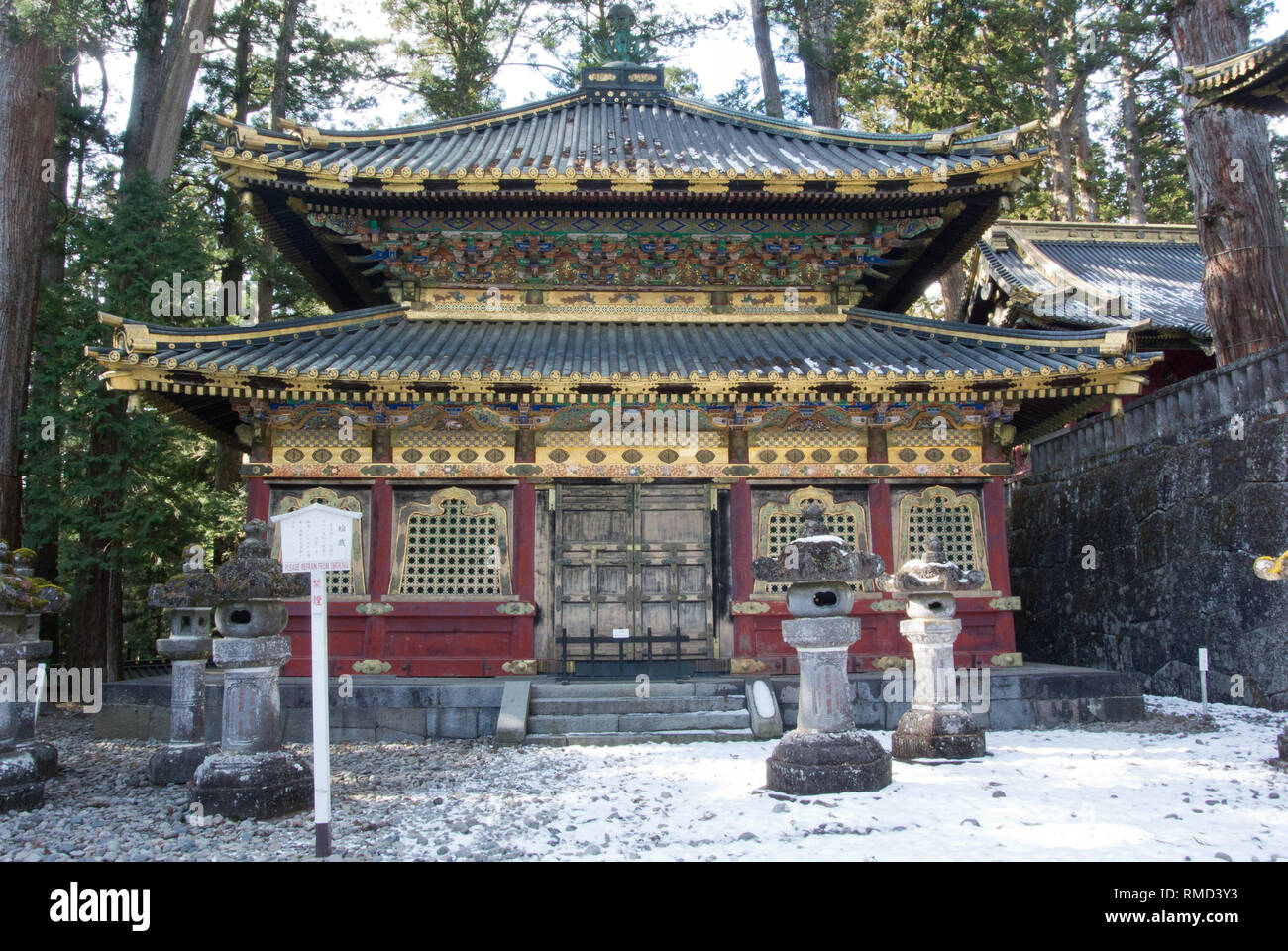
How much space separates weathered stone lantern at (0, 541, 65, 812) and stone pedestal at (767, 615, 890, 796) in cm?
624

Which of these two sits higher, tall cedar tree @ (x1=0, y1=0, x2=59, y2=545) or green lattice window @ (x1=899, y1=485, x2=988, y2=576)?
tall cedar tree @ (x1=0, y1=0, x2=59, y2=545)

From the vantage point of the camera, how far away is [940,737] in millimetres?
8312

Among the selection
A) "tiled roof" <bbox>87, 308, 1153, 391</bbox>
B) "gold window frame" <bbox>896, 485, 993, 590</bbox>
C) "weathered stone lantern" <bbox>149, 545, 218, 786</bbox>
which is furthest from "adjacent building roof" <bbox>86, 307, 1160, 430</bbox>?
"weathered stone lantern" <bbox>149, 545, 218, 786</bbox>

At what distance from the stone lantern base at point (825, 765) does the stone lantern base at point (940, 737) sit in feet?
4.02

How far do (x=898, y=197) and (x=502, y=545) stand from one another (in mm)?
7481

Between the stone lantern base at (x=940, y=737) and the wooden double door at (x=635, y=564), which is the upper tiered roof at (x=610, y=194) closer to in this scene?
the wooden double door at (x=635, y=564)

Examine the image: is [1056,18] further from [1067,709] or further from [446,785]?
[446,785]

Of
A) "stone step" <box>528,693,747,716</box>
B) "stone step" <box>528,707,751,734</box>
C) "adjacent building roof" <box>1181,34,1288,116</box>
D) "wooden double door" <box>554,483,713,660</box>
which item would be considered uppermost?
"adjacent building roof" <box>1181,34,1288,116</box>

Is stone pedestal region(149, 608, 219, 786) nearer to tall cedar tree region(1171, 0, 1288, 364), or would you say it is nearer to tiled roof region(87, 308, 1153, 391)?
tiled roof region(87, 308, 1153, 391)

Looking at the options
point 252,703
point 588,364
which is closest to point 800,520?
point 588,364

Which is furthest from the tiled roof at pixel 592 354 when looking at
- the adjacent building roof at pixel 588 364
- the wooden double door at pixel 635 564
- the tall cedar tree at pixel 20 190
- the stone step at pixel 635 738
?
the tall cedar tree at pixel 20 190

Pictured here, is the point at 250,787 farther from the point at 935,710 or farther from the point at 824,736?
the point at 935,710

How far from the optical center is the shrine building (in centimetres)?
1114

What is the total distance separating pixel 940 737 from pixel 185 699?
Answer: 24.3ft
